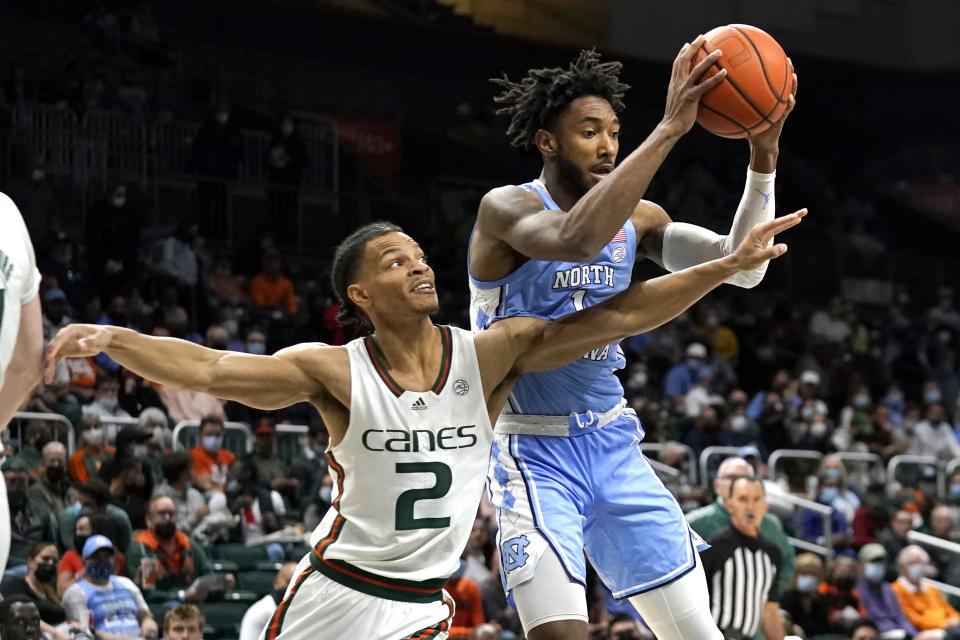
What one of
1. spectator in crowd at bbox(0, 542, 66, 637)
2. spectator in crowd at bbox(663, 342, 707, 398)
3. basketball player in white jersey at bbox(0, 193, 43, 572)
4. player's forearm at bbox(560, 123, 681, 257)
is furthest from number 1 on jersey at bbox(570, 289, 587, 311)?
spectator in crowd at bbox(663, 342, 707, 398)

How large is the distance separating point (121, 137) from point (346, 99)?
4.71 m

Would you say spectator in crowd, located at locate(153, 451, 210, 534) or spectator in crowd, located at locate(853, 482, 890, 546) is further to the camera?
spectator in crowd, located at locate(853, 482, 890, 546)

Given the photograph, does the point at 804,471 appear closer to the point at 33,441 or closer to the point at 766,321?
the point at 766,321

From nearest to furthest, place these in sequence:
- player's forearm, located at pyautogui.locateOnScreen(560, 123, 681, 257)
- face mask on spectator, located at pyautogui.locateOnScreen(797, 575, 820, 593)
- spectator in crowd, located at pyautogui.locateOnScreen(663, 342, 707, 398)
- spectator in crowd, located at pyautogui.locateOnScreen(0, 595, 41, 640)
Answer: player's forearm, located at pyautogui.locateOnScreen(560, 123, 681, 257) < spectator in crowd, located at pyautogui.locateOnScreen(0, 595, 41, 640) < face mask on spectator, located at pyautogui.locateOnScreen(797, 575, 820, 593) < spectator in crowd, located at pyautogui.locateOnScreen(663, 342, 707, 398)

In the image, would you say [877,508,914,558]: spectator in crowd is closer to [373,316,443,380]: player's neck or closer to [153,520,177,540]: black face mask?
[153,520,177,540]: black face mask

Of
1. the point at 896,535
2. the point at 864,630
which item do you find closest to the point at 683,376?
the point at 896,535

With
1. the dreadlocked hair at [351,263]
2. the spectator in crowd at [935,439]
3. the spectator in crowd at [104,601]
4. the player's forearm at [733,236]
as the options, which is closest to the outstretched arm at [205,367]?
the dreadlocked hair at [351,263]

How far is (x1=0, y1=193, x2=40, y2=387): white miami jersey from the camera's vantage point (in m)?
3.27

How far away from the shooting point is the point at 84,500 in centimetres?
898

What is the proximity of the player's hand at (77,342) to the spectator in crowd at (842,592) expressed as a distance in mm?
8181

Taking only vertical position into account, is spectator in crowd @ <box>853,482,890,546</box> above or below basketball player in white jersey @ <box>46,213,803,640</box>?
below

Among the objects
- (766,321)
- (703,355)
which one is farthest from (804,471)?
(766,321)

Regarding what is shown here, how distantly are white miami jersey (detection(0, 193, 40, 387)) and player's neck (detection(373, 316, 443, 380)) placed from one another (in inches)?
47.7

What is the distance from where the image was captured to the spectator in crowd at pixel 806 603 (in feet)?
35.0
